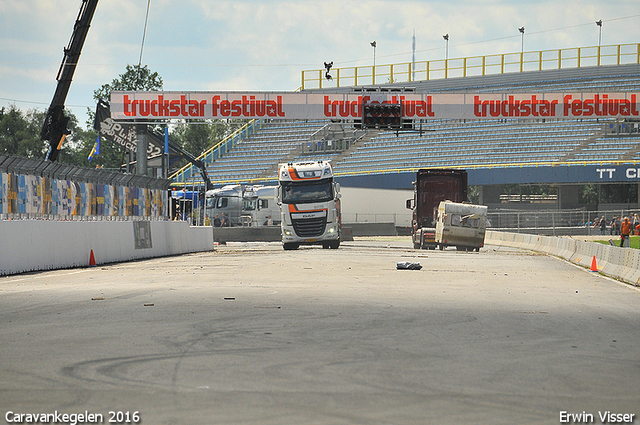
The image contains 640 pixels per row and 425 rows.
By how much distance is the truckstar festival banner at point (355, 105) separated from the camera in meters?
41.5

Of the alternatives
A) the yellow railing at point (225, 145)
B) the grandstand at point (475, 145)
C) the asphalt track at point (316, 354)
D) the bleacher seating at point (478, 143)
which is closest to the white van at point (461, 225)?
the asphalt track at point (316, 354)

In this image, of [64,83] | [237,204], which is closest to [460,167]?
[237,204]

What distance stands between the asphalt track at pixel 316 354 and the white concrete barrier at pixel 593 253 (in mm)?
4645

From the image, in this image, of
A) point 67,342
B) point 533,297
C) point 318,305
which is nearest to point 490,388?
point 67,342

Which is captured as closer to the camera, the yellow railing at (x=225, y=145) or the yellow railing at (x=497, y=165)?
the yellow railing at (x=497, y=165)

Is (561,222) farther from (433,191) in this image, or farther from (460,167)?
(433,191)

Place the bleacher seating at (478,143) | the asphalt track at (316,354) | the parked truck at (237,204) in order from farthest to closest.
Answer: the bleacher seating at (478,143) < the parked truck at (237,204) < the asphalt track at (316,354)

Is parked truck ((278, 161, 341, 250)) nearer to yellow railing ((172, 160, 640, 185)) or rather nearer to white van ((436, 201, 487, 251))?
white van ((436, 201, 487, 251))

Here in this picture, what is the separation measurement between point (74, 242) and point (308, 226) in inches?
614

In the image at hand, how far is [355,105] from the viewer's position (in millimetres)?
41719

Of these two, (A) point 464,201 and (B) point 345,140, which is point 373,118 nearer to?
(A) point 464,201

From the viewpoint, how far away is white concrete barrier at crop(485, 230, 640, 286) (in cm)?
1794

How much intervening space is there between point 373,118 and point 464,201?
606 centimetres

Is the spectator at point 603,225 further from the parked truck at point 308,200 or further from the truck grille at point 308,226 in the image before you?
the truck grille at point 308,226
